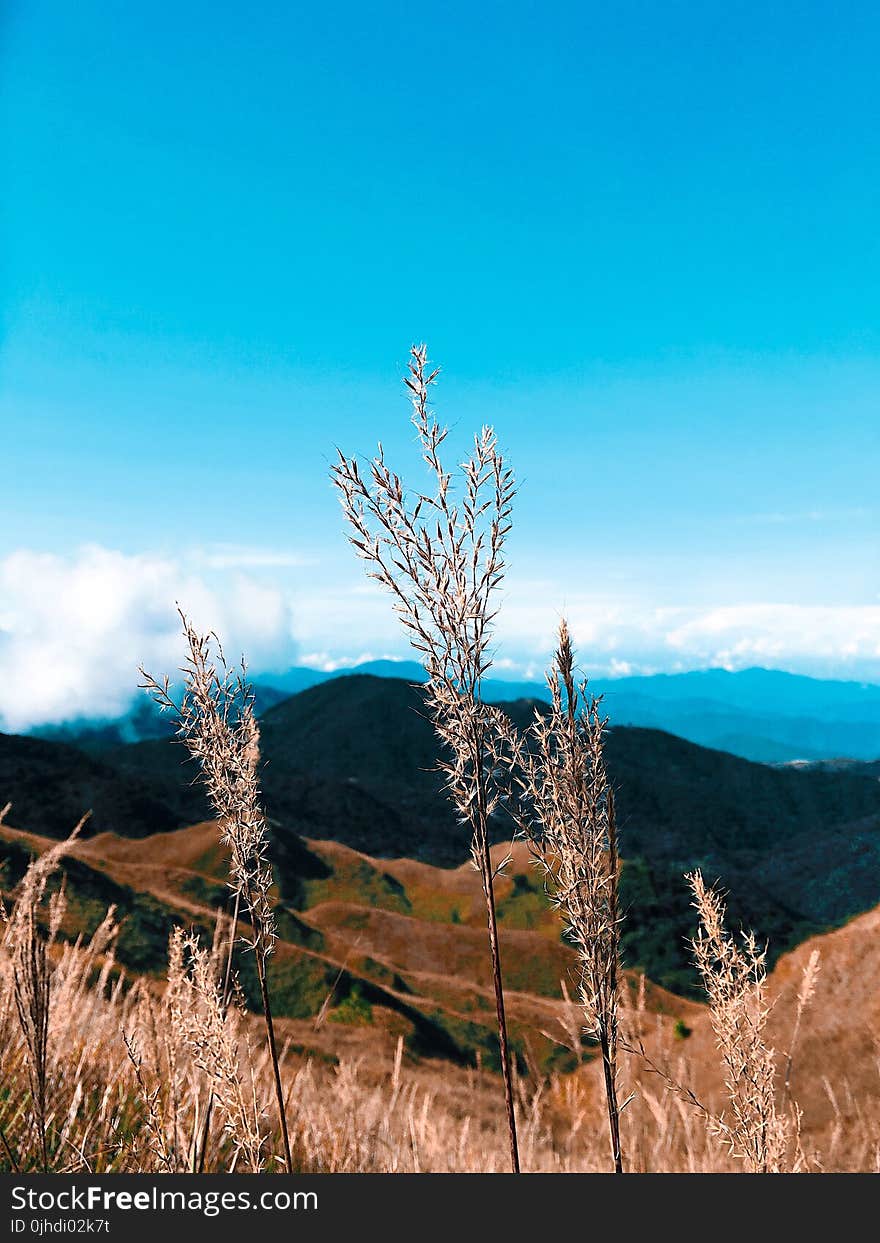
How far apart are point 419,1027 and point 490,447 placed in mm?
31578

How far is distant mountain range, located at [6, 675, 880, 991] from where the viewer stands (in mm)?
41688

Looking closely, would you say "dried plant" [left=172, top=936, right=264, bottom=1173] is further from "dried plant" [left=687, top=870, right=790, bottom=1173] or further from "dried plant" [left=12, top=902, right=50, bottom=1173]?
"dried plant" [left=687, top=870, right=790, bottom=1173]

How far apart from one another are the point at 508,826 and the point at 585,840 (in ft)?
273

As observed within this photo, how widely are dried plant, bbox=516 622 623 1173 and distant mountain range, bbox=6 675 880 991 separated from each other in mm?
134

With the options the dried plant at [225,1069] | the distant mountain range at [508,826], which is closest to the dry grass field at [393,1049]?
the dried plant at [225,1069]

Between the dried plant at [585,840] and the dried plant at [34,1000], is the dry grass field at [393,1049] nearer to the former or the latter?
the dried plant at [585,840]

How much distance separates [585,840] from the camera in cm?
210

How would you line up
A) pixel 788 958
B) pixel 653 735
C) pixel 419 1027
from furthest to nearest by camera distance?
pixel 653 735 → pixel 788 958 → pixel 419 1027

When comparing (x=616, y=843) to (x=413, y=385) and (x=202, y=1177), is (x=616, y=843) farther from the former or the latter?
(x=202, y=1177)

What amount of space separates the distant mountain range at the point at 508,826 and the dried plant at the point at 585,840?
13 centimetres

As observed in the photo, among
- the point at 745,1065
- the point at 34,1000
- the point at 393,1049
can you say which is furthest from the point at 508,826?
the point at 34,1000

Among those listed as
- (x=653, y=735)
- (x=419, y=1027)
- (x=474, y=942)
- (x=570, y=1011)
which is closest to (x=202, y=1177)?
(x=570, y=1011)

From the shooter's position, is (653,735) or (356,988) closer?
(356,988)

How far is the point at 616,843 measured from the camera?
2168 mm
